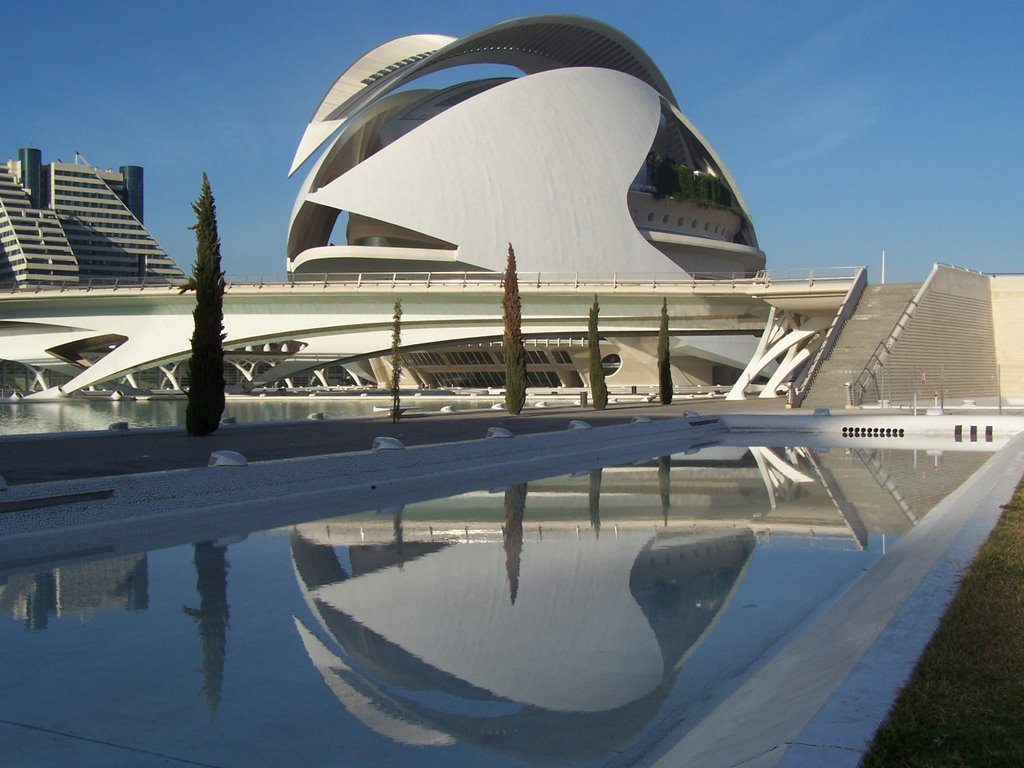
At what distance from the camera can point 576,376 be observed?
40.2 metres

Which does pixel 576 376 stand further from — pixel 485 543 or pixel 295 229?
pixel 485 543

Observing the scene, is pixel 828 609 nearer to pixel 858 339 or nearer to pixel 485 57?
pixel 858 339

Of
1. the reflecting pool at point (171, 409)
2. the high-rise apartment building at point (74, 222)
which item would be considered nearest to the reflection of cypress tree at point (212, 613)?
the reflecting pool at point (171, 409)

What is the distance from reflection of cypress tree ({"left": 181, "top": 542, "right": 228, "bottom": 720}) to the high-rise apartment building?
3767 inches

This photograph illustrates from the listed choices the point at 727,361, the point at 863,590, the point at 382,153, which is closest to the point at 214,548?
the point at 863,590

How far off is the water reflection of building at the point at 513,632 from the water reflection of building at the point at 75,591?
1.06 meters

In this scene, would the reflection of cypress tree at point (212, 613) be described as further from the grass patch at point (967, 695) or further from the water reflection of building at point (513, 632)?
the grass patch at point (967, 695)

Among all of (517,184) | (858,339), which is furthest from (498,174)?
(858,339)

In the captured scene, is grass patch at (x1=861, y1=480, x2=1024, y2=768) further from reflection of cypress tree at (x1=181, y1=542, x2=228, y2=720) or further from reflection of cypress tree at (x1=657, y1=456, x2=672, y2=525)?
reflection of cypress tree at (x1=657, y1=456, x2=672, y2=525)

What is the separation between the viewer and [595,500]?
34.2 ft

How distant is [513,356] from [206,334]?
27.3 feet

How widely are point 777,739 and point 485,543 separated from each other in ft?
16.4

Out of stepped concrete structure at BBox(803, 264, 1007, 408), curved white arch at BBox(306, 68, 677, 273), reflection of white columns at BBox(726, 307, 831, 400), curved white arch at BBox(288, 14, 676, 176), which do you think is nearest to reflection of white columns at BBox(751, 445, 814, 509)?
stepped concrete structure at BBox(803, 264, 1007, 408)

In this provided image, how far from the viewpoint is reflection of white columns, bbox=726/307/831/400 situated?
3016cm
